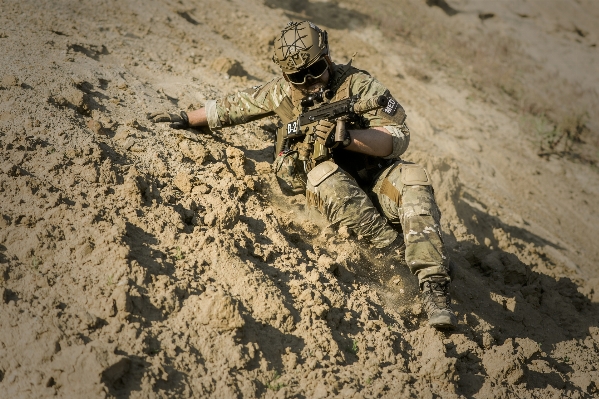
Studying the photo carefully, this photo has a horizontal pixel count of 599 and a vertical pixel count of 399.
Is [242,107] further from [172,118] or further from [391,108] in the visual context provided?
[391,108]

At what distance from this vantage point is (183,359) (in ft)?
10.1

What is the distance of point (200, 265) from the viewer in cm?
362

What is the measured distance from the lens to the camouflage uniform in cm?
399

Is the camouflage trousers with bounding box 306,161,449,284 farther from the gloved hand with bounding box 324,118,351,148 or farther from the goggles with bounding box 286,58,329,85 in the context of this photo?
the goggles with bounding box 286,58,329,85

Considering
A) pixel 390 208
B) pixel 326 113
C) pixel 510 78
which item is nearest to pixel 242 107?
pixel 326 113

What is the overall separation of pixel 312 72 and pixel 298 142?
58 centimetres

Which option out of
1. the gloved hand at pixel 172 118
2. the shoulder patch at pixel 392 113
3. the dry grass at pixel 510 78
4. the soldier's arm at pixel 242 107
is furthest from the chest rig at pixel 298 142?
the dry grass at pixel 510 78

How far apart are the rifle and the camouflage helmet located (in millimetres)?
308

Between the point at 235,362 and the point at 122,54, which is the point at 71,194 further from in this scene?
the point at 122,54

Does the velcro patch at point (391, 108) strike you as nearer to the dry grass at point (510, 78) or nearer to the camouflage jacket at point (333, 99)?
the camouflage jacket at point (333, 99)

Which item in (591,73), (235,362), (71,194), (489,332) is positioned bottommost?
(591,73)

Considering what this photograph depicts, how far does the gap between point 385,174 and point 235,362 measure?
208cm

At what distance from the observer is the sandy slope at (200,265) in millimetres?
3098

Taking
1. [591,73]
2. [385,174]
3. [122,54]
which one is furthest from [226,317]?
[591,73]
